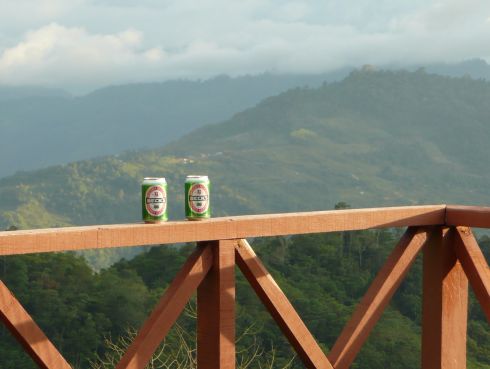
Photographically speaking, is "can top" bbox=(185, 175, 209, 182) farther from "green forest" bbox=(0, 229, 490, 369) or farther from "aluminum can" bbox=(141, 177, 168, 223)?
"green forest" bbox=(0, 229, 490, 369)

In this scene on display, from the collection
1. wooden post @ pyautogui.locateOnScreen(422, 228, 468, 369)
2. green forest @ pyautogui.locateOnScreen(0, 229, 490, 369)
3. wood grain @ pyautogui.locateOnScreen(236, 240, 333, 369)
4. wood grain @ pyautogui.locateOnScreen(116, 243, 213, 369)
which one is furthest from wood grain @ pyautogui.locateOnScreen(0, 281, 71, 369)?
green forest @ pyautogui.locateOnScreen(0, 229, 490, 369)

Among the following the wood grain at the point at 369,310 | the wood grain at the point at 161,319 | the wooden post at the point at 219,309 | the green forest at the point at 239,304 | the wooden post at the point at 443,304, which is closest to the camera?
the wood grain at the point at 161,319

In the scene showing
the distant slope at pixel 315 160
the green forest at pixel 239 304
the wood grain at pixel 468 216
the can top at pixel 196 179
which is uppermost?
the can top at pixel 196 179

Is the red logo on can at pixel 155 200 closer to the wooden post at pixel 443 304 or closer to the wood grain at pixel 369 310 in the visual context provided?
the wood grain at pixel 369 310

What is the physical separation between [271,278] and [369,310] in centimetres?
31

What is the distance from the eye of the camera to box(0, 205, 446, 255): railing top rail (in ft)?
6.00

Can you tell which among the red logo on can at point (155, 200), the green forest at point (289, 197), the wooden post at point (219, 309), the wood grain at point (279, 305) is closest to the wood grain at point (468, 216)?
the wood grain at point (279, 305)

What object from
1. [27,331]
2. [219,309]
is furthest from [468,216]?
[27,331]

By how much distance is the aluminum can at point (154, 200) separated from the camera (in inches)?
80.8

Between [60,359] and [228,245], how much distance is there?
1.43 feet

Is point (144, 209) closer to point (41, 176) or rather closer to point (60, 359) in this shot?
point (60, 359)

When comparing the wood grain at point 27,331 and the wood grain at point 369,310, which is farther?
the wood grain at point 369,310

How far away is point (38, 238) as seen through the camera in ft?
5.99

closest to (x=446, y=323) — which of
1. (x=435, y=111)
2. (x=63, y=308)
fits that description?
(x=63, y=308)
